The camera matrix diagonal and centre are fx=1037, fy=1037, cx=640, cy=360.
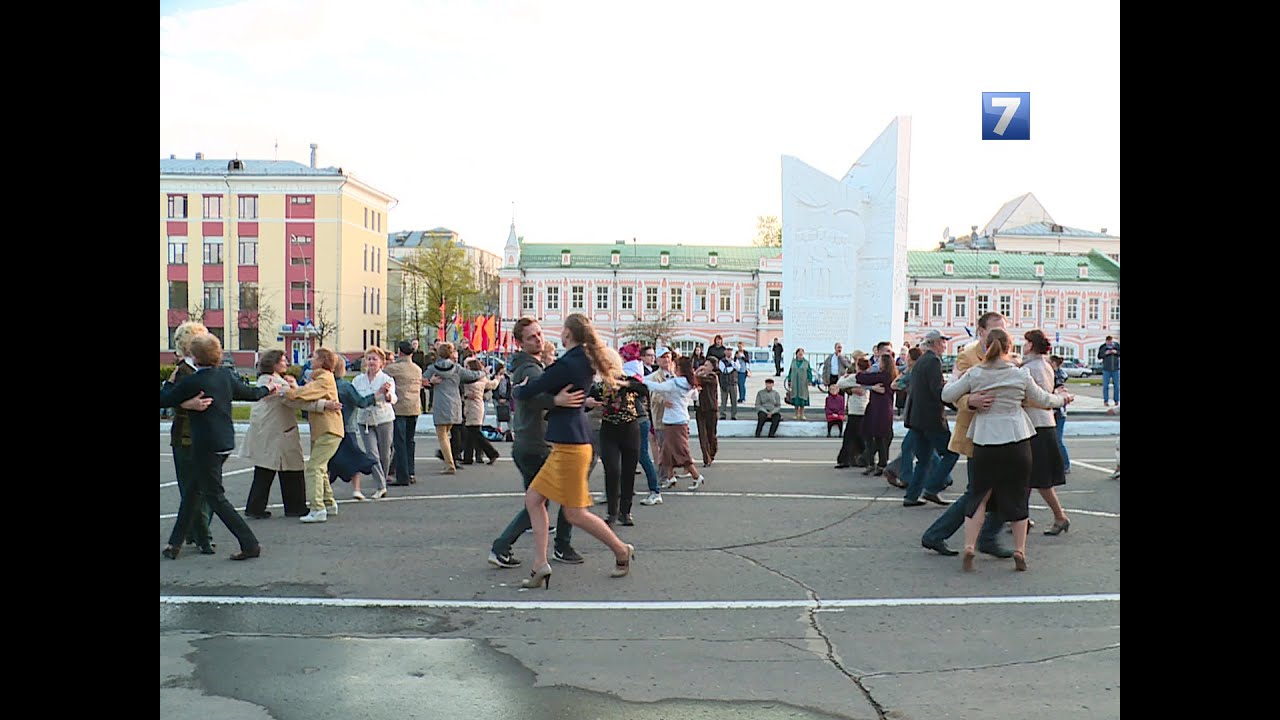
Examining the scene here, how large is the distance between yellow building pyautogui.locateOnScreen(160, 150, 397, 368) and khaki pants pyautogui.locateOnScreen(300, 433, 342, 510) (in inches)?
2601

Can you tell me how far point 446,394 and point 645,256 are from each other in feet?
236

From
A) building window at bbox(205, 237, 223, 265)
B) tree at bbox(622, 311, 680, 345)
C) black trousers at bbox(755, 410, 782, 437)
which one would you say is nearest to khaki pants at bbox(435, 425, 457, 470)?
black trousers at bbox(755, 410, 782, 437)

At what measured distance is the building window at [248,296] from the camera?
2995 inches

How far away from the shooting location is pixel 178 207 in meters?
75.4

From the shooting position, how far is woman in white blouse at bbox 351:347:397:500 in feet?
41.4

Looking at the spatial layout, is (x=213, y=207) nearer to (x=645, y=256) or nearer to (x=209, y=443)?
(x=645, y=256)

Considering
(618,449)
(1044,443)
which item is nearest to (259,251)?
(618,449)

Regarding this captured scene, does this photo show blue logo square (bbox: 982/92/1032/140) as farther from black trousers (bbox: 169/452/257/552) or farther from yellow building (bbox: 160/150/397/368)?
yellow building (bbox: 160/150/397/368)
